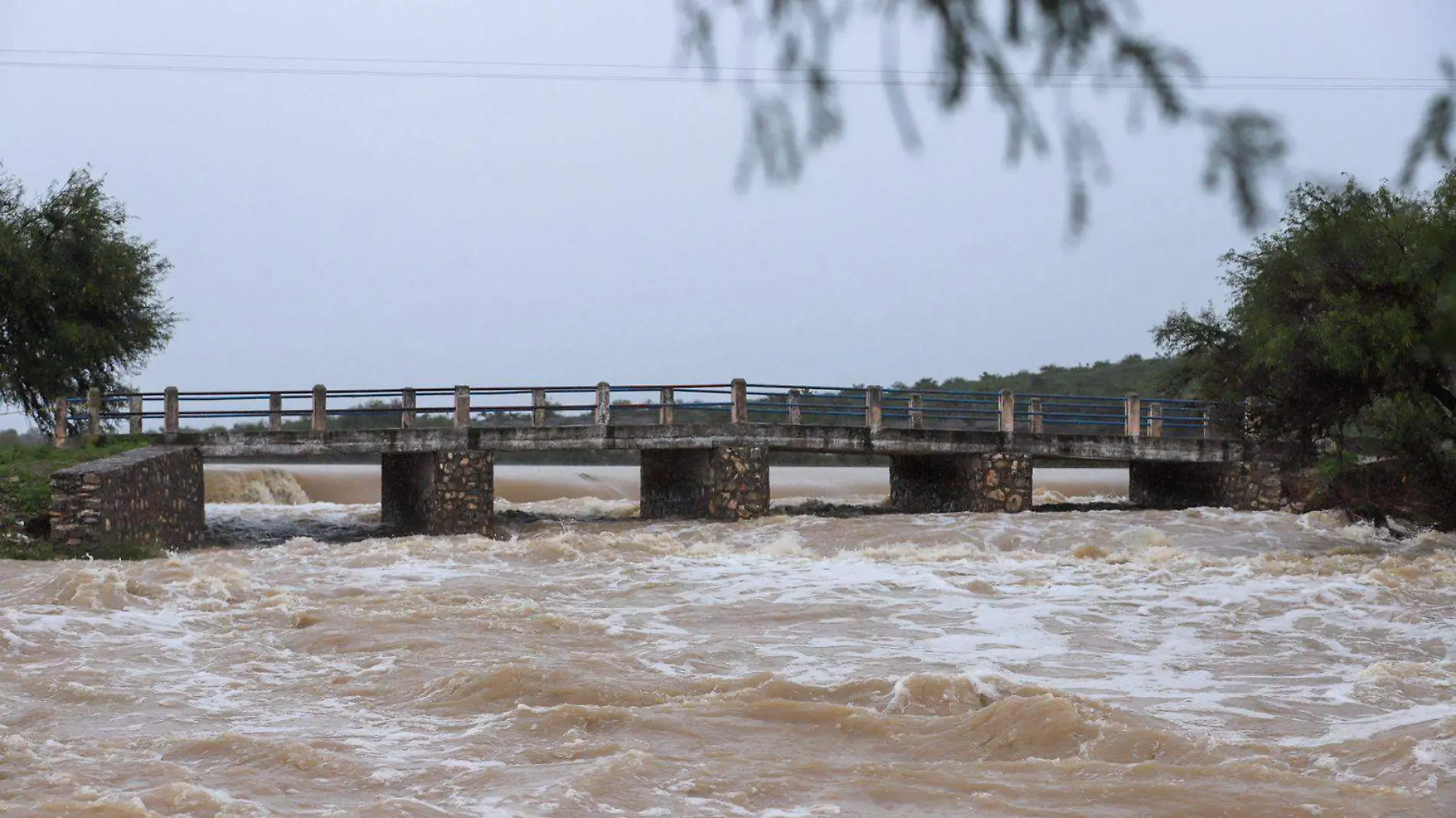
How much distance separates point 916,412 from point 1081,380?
5394 centimetres

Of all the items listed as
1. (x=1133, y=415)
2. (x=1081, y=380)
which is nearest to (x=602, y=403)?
(x=1133, y=415)

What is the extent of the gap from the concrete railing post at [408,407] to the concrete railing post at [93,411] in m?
5.53

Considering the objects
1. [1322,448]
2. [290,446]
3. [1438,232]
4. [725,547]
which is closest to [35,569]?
[290,446]

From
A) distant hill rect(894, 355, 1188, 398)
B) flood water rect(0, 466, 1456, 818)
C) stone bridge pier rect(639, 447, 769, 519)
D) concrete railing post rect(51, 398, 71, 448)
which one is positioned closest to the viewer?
flood water rect(0, 466, 1456, 818)

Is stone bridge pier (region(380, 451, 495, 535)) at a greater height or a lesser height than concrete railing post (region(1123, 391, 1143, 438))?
lesser

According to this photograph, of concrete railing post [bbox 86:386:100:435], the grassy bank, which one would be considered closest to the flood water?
the grassy bank

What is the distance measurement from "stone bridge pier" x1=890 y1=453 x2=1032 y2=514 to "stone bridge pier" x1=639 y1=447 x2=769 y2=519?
423 centimetres

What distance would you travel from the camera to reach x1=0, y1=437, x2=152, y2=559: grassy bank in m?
18.1

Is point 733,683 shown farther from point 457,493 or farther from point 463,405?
point 463,405

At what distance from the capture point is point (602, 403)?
24.6 m

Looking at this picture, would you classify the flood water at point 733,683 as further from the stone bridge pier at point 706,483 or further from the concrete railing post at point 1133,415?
the concrete railing post at point 1133,415

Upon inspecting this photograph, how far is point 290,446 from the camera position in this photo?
929 inches

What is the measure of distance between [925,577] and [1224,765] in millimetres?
9650

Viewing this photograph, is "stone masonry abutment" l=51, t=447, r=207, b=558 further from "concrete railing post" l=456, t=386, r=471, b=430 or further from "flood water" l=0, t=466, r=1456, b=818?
"concrete railing post" l=456, t=386, r=471, b=430
